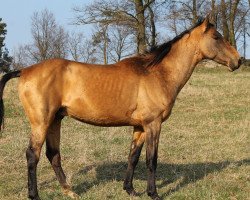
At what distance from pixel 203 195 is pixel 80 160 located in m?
3.03

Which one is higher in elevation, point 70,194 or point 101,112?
point 101,112

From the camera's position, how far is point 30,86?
6.11 meters

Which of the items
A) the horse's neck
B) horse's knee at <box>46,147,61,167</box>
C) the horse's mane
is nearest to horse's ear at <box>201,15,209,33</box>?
the horse's mane

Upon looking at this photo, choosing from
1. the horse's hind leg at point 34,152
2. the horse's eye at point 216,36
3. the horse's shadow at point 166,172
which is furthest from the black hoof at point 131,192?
the horse's eye at point 216,36

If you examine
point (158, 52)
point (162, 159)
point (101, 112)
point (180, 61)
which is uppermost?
point (158, 52)

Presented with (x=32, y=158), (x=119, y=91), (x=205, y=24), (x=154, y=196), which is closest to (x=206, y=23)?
(x=205, y=24)

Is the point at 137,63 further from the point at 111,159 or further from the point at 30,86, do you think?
the point at 111,159

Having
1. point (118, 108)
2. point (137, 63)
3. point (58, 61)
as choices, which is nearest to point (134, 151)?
point (118, 108)

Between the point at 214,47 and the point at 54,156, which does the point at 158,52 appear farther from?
the point at 54,156

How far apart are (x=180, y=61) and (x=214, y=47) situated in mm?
561

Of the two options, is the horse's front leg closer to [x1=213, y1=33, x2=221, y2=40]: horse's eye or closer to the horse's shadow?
the horse's shadow

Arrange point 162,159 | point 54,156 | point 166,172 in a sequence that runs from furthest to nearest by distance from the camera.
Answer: point 162,159 < point 166,172 < point 54,156

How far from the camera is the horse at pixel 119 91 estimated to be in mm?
6133

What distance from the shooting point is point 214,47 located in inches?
269
